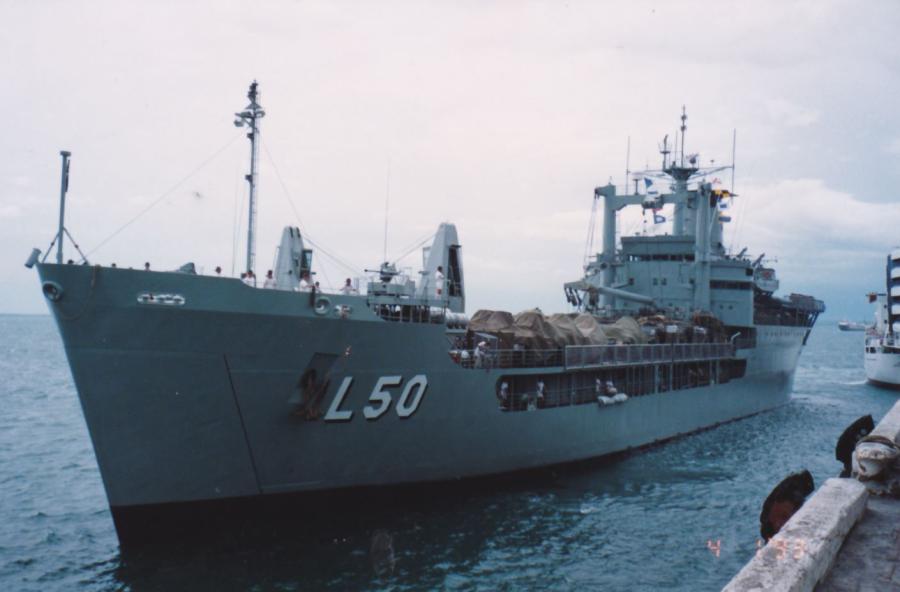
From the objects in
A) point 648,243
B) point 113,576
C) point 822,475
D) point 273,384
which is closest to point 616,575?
point 273,384

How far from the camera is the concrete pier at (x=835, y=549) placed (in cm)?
458

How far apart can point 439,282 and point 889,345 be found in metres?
49.6

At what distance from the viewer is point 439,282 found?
18.2 meters

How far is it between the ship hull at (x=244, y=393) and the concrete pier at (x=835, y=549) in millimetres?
10145

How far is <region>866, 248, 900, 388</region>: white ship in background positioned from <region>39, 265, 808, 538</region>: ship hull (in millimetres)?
48623

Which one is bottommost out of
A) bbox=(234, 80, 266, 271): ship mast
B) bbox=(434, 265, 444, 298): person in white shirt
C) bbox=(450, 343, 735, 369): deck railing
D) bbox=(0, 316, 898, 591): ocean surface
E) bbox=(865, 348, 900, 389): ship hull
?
bbox=(0, 316, 898, 591): ocean surface

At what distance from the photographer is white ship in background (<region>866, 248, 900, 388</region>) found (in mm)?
51750

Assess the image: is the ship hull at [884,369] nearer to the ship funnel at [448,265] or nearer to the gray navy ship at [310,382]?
the gray navy ship at [310,382]

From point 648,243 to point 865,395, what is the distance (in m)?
27.2

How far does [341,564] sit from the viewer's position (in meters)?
12.8

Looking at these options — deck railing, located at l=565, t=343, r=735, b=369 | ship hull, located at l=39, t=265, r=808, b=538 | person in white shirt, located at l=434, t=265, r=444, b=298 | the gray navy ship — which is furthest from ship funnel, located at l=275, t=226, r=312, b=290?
deck railing, located at l=565, t=343, r=735, b=369

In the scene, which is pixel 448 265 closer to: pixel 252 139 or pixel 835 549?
pixel 252 139

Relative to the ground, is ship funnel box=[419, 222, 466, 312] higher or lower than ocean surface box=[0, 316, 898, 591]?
higher

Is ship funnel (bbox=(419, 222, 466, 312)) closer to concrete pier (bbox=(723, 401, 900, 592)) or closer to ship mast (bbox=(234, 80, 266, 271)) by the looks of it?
ship mast (bbox=(234, 80, 266, 271))
